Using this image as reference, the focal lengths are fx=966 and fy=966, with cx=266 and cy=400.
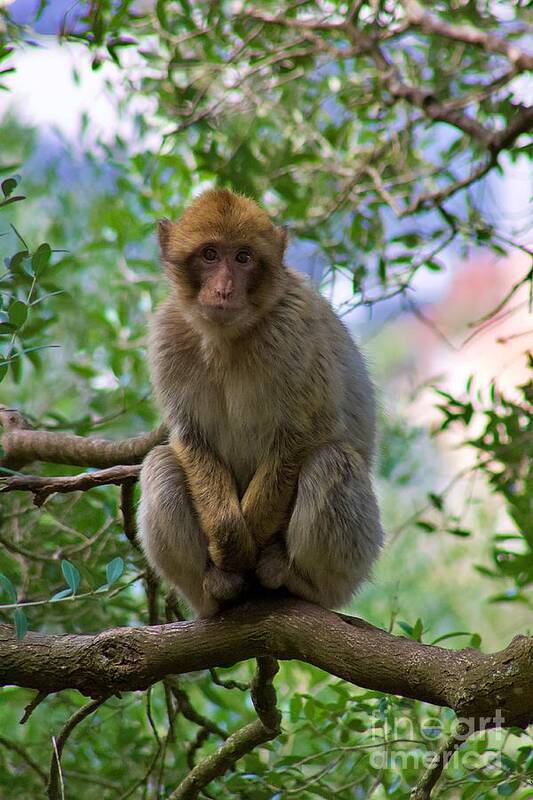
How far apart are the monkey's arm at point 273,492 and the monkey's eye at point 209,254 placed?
0.95m

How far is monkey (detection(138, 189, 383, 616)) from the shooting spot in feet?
15.0

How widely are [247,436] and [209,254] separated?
3.04ft

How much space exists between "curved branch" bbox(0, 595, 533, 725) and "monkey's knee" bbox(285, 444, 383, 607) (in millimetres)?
276

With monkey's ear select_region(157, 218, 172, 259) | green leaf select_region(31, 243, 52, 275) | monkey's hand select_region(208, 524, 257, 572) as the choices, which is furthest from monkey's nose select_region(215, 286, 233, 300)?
monkey's hand select_region(208, 524, 257, 572)

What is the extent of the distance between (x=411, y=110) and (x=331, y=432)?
3.46 m

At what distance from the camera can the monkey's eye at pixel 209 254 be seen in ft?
15.5

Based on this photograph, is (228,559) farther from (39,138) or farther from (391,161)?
(39,138)

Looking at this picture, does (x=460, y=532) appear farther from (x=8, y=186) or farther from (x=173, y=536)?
(x=8, y=186)

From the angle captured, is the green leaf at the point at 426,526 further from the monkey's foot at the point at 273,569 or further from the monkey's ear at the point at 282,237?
the monkey's ear at the point at 282,237

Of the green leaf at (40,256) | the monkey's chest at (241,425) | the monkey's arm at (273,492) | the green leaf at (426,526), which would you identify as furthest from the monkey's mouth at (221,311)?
the green leaf at (426,526)

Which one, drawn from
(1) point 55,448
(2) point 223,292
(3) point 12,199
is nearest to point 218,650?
(1) point 55,448

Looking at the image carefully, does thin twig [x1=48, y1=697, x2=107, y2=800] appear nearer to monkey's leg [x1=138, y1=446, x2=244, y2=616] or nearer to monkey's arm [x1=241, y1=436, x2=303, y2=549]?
monkey's leg [x1=138, y1=446, x2=244, y2=616]

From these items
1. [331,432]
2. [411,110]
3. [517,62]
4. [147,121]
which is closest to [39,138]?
[147,121]

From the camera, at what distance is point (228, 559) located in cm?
457
